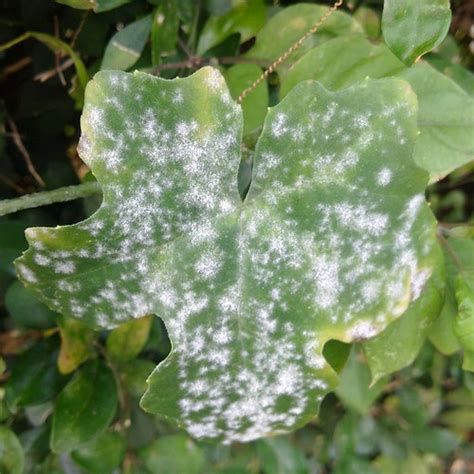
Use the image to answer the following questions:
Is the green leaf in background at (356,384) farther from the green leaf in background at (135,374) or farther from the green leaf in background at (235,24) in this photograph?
the green leaf in background at (235,24)

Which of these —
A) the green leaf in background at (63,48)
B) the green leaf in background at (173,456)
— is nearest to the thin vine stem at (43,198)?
the green leaf in background at (63,48)

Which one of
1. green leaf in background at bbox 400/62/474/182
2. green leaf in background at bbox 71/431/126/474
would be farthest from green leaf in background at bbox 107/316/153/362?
green leaf in background at bbox 400/62/474/182

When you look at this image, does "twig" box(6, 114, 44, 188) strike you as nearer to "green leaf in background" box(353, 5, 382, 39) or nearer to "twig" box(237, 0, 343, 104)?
"twig" box(237, 0, 343, 104)

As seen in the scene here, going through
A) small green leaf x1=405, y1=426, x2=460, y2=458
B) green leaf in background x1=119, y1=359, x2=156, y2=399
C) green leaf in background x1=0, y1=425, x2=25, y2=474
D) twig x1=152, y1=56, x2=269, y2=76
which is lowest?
small green leaf x1=405, y1=426, x2=460, y2=458

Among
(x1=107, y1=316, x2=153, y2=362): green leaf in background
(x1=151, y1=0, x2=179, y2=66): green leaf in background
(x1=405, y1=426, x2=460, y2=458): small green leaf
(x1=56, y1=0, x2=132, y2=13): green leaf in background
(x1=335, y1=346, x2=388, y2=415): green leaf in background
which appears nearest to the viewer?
(x1=56, y1=0, x2=132, y2=13): green leaf in background

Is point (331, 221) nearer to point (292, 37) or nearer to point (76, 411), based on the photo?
point (292, 37)
